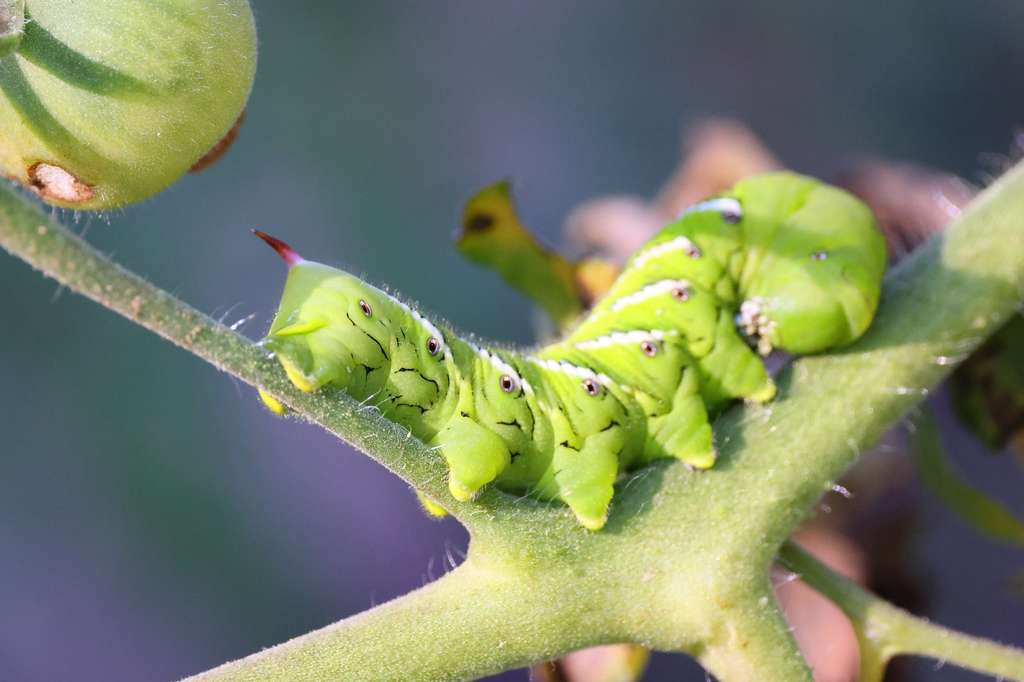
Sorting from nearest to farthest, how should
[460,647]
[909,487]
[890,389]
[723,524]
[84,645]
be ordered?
[460,647] < [723,524] < [890,389] < [909,487] < [84,645]

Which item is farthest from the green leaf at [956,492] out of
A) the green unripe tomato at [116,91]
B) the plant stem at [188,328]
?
the green unripe tomato at [116,91]

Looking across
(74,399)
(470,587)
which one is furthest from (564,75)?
(470,587)

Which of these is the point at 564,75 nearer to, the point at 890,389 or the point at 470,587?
the point at 890,389

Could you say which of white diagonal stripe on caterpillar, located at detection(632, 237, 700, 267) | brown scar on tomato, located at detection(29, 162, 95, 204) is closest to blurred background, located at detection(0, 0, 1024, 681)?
white diagonal stripe on caterpillar, located at detection(632, 237, 700, 267)

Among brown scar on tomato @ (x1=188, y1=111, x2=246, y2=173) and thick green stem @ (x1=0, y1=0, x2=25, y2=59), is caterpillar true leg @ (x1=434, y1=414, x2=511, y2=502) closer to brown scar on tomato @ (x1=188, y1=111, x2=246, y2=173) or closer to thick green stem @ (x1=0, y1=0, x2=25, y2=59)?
brown scar on tomato @ (x1=188, y1=111, x2=246, y2=173)

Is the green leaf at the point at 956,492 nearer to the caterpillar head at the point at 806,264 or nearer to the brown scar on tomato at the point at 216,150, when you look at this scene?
the caterpillar head at the point at 806,264
